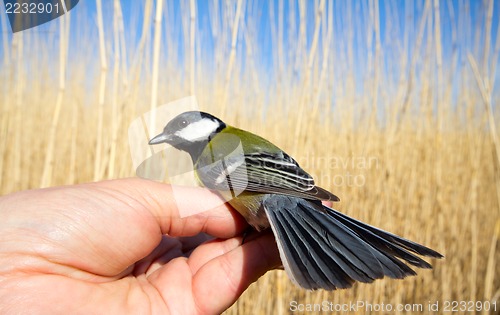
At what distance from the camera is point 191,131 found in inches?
53.8

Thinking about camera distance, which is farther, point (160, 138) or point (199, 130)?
point (199, 130)

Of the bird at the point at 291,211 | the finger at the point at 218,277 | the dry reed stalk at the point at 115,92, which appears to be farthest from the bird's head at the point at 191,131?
the finger at the point at 218,277

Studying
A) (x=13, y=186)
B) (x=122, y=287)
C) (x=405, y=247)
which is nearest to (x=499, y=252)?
(x=405, y=247)

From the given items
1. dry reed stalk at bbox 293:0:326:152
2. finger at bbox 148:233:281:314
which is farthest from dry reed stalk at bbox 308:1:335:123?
finger at bbox 148:233:281:314

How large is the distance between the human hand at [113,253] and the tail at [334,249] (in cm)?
12

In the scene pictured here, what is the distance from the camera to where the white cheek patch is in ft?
4.42

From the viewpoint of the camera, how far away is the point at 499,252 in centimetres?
198

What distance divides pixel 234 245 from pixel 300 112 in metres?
0.61

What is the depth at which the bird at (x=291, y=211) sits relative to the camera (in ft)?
2.66

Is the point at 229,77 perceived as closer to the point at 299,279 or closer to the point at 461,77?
the point at 299,279

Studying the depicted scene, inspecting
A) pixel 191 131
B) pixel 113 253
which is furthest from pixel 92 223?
pixel 191 131

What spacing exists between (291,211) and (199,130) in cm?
55

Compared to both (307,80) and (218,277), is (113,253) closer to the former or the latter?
(218,277)

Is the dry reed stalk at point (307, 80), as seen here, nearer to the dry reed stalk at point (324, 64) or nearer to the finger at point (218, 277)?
the dry reed stalk at point (324, 64)
